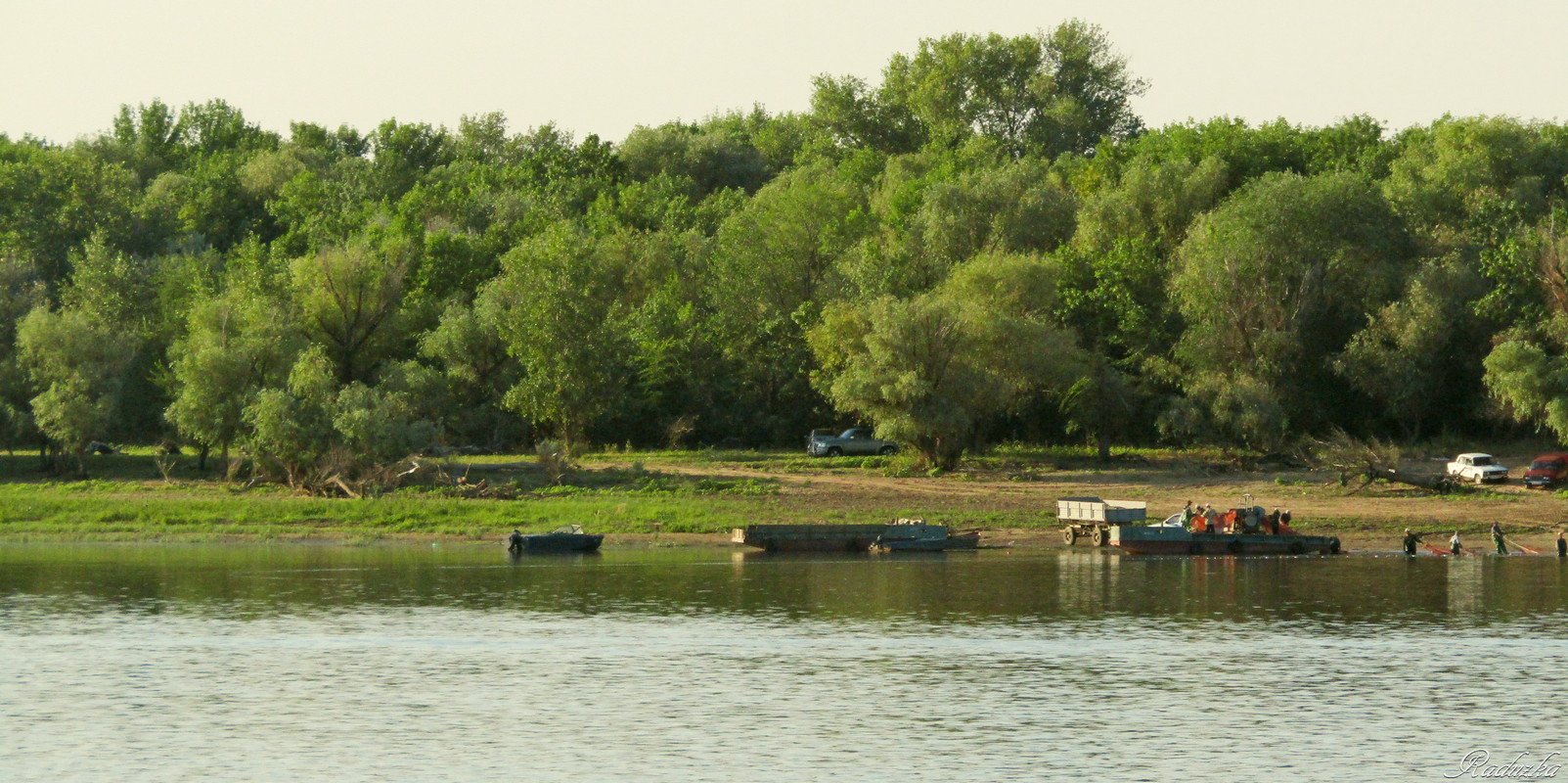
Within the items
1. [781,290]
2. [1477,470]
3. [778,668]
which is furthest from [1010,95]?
[778,668]

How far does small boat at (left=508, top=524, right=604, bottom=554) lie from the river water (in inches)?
76.0

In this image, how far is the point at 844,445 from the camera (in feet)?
310

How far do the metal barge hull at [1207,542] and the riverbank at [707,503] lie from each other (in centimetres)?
332

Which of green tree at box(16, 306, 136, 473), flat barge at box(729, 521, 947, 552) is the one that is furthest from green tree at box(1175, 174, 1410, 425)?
green tree at box(16, 306, 136, 473)

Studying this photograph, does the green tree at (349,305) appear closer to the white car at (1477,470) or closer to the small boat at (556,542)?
the small boat at (556,542)

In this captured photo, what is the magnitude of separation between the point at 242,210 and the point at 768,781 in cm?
12562

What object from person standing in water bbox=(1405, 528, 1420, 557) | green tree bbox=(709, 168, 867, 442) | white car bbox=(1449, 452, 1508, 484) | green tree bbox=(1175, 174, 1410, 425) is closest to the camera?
person standing in water bbox=(1405, 528, 1420, 557)

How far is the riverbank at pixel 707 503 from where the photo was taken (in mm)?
76812

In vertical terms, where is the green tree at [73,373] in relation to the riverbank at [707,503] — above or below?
above

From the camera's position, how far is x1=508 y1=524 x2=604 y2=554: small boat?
235 ft

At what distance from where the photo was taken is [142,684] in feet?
148

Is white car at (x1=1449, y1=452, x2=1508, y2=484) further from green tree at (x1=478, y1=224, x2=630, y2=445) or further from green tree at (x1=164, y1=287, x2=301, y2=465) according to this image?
green tree at (x1=164, y1=287, x2=301, y2=465)

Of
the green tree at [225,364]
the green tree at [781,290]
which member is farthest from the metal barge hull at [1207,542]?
the green tree at [225,364]

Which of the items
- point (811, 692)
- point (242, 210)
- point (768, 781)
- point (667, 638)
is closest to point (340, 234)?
point (242, 210)
